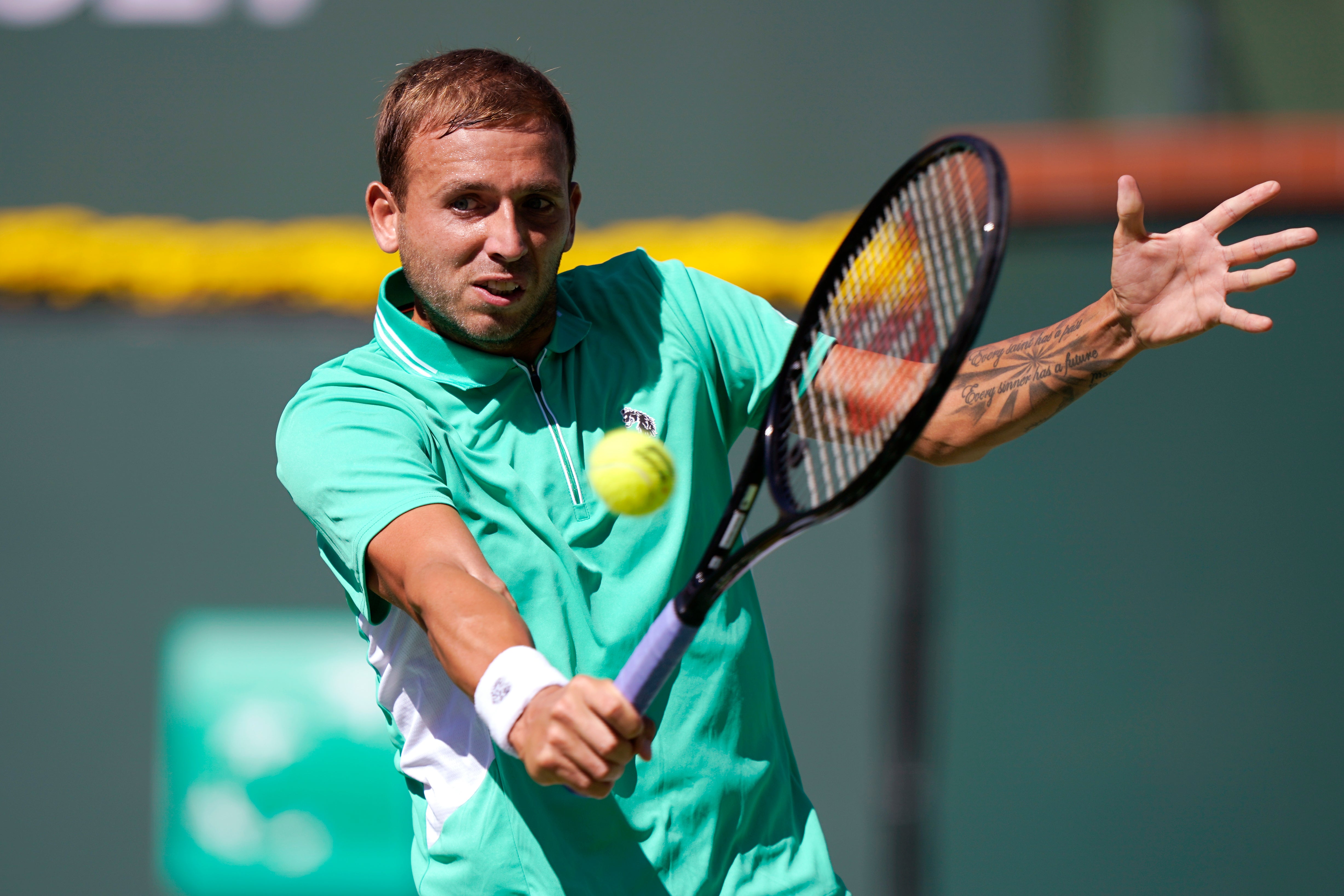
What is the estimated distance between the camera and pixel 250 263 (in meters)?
5.49

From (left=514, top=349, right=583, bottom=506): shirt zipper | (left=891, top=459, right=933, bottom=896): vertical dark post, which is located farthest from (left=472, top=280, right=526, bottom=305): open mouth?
(left=891, top=459, right=933, bottom=896): vertical dark post

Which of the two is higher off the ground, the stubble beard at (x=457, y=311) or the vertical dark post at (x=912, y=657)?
the stubble beard at (x=457, y=311)

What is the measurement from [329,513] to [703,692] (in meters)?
0.72

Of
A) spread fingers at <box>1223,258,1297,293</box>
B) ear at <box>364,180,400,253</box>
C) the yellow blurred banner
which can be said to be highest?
the yellow blurred banner

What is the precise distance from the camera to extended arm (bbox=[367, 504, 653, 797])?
167cm

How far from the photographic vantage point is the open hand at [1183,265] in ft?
7.19

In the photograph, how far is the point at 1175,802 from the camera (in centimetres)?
463

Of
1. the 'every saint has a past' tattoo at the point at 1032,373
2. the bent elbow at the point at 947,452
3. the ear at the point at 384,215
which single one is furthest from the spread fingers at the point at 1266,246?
the ear at the point at 384,215

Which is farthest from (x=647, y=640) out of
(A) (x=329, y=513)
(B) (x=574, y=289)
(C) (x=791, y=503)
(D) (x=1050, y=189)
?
(D) (x=1050, y=189)

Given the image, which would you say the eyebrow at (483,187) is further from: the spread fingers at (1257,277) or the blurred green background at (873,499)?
the blurred green background at (873,499)

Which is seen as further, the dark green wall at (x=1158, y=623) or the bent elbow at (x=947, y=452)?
the dark green wall at (x=1158, y=623)

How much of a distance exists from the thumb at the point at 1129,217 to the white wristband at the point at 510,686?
1242mm

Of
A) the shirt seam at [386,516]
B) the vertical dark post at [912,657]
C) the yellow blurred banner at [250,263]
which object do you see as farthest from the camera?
the yellow blurred banner at [250,263]

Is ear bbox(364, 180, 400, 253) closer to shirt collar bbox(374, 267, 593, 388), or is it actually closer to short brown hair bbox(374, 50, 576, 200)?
short brown hair bbox(374, 50, 576, 200)
